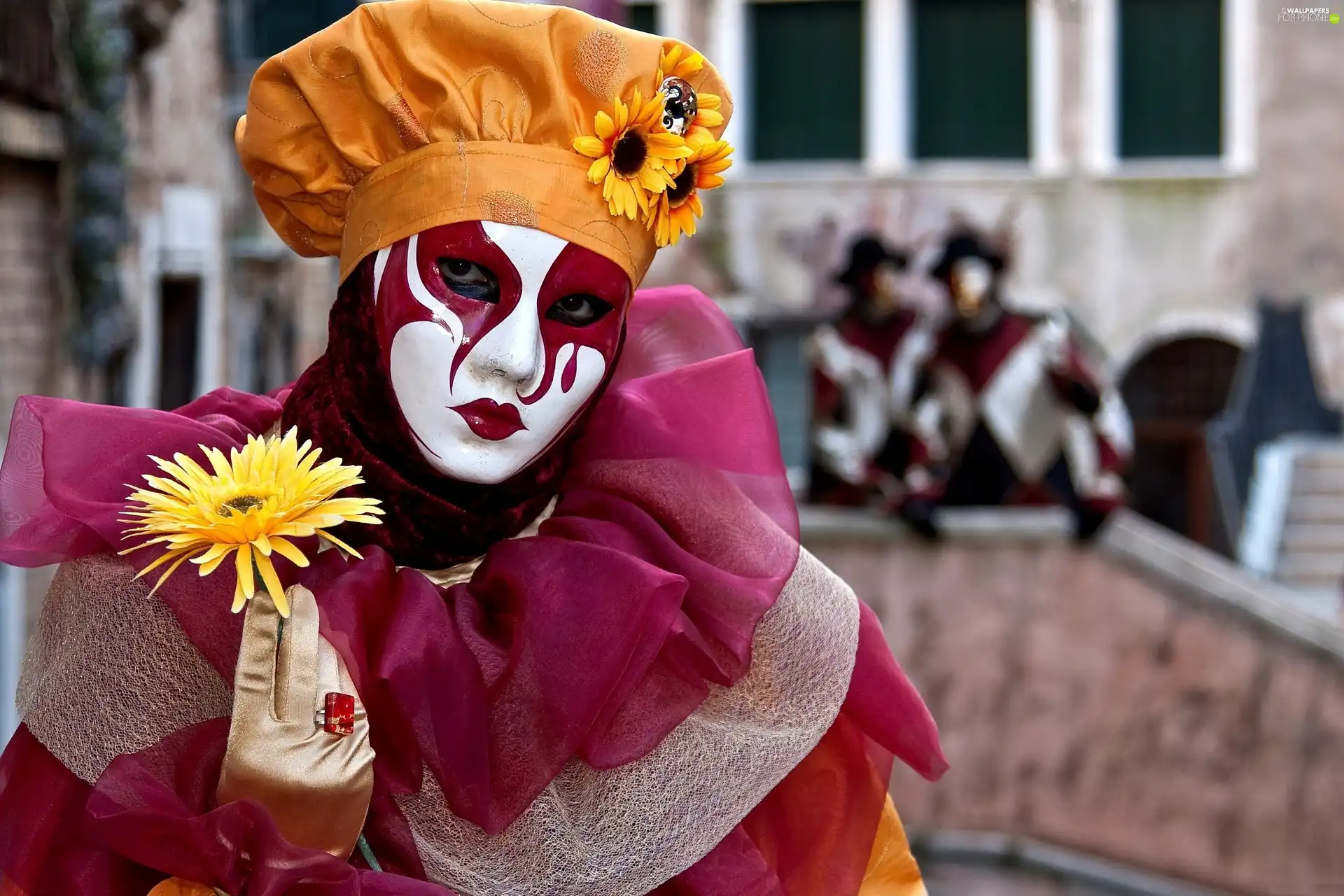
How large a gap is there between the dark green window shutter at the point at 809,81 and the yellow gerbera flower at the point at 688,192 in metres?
9.59

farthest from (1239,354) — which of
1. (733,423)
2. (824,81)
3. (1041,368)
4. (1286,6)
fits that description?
(733,423)

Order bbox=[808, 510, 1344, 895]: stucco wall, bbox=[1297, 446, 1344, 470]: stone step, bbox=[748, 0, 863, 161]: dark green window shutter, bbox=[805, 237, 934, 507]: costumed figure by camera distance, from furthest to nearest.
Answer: bbox=[748, 0, 863, 161]: dark green window shutter
bbox=[1297, 446, 1344, 470]: stone step
bbox=[805, 237, 934, 507]: costumed figure
bbox=[808, 510, 1344, 895]: stucco wall

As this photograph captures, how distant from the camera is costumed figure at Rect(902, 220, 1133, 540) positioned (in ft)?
21.9

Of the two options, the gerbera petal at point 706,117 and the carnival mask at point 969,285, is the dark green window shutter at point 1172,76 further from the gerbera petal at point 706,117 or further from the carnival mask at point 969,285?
the gerbera petal at point 706,117

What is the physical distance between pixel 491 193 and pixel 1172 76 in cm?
992

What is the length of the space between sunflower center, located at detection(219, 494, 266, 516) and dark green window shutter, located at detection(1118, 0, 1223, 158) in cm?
1015

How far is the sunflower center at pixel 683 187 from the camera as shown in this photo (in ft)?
6.08

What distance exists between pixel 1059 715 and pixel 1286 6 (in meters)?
5.67

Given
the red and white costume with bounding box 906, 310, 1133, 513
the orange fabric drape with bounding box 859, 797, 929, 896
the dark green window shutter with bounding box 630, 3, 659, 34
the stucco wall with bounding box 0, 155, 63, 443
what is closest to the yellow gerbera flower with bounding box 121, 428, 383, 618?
the orange fabric drape with bounding box 859, 797, 929, 896

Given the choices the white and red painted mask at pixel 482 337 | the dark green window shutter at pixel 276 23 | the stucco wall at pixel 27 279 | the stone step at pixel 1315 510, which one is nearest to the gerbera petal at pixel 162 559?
the white and red painted mask at pixel 482 337

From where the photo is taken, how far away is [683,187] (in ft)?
6.11

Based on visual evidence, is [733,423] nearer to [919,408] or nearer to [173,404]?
[919,408]

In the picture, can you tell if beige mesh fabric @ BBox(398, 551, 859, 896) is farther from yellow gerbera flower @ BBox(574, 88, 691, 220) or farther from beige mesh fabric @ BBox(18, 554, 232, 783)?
yellow gerbera flower @ BBox(574, 88, 691, 220)

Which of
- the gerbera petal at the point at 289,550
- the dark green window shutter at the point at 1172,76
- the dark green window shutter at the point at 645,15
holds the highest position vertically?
the dark green window shutter at the point at 645,15
